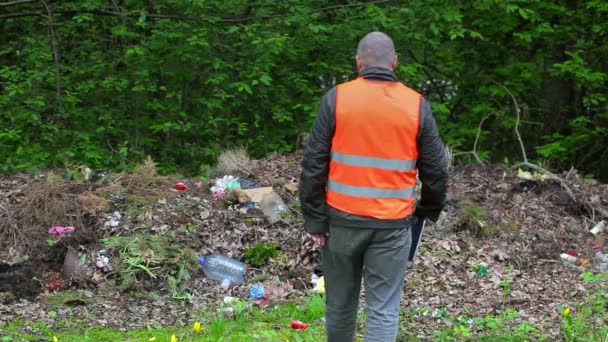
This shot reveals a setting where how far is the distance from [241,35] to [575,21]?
5.89 m

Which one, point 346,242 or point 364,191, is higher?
point 364,191

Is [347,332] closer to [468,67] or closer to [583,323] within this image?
[583,323]

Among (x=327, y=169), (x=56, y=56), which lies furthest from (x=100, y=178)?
(x=327, y=169)

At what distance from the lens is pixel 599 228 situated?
8641mm

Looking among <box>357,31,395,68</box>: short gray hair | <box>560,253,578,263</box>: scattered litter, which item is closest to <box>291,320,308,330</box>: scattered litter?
<box>357,31,395,68</box>: short gray hair

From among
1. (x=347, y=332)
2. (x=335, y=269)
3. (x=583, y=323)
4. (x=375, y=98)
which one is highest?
(x=375, y=98)

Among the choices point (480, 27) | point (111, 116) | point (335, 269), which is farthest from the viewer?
point (480, 27)

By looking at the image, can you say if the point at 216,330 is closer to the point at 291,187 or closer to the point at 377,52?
the point at 377,52

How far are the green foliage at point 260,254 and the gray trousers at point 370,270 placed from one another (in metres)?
2.72

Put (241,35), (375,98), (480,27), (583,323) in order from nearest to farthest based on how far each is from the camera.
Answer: (375,98)
(583,323)
(241,35)
(480,27)

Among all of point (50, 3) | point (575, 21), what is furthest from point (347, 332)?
point (575, 21)

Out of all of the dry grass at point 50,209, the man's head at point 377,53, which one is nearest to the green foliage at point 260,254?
→ the dry grass at point 50,209

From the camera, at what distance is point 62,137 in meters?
11.4

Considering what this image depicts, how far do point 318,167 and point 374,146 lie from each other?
1.08 feet
